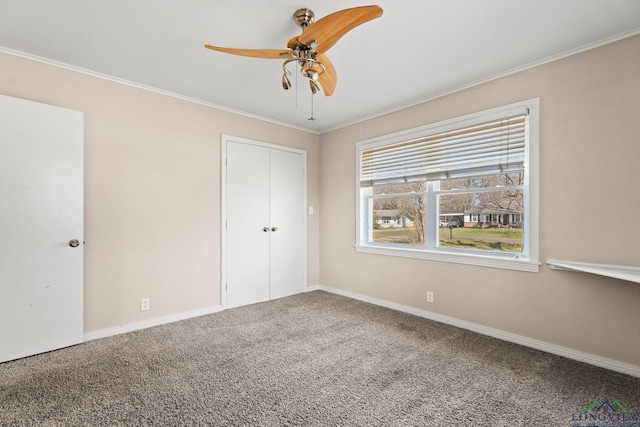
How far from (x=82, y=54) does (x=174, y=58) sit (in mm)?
729

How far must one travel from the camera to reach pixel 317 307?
3.78 m

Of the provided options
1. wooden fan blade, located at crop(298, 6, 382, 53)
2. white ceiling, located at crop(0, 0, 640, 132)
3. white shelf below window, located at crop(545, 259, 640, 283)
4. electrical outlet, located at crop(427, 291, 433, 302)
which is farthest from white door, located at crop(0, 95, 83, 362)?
white shelf below window, located at crop(545, 259, 640, 283)

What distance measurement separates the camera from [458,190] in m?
3.18

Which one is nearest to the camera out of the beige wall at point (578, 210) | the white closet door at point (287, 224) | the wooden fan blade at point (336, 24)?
the wooden fan blade at point (336, 24)

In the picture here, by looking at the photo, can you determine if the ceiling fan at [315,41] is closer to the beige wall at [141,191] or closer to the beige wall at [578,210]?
the beige wall at [141,191]

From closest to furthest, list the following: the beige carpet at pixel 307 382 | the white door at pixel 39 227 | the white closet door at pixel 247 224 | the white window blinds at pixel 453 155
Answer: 1. the beige carpet at pixel 307 382
2. the white door at pixel 39 227
3. the white window blinds at pixel 453 155
4. the white closet door at pixel 247 224

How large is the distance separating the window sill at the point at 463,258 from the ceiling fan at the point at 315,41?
2.15 metres

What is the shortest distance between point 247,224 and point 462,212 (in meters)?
2.56

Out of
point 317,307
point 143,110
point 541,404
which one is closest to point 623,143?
point 541,404

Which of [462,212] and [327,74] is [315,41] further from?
[462,212]

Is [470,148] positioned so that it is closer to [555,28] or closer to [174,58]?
[555,28]

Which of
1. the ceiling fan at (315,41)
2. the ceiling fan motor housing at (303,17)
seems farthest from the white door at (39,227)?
the ceiling fan motor housing at (303,17)

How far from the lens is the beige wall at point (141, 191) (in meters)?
2.76

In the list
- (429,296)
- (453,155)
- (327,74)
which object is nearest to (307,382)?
(429,296)
